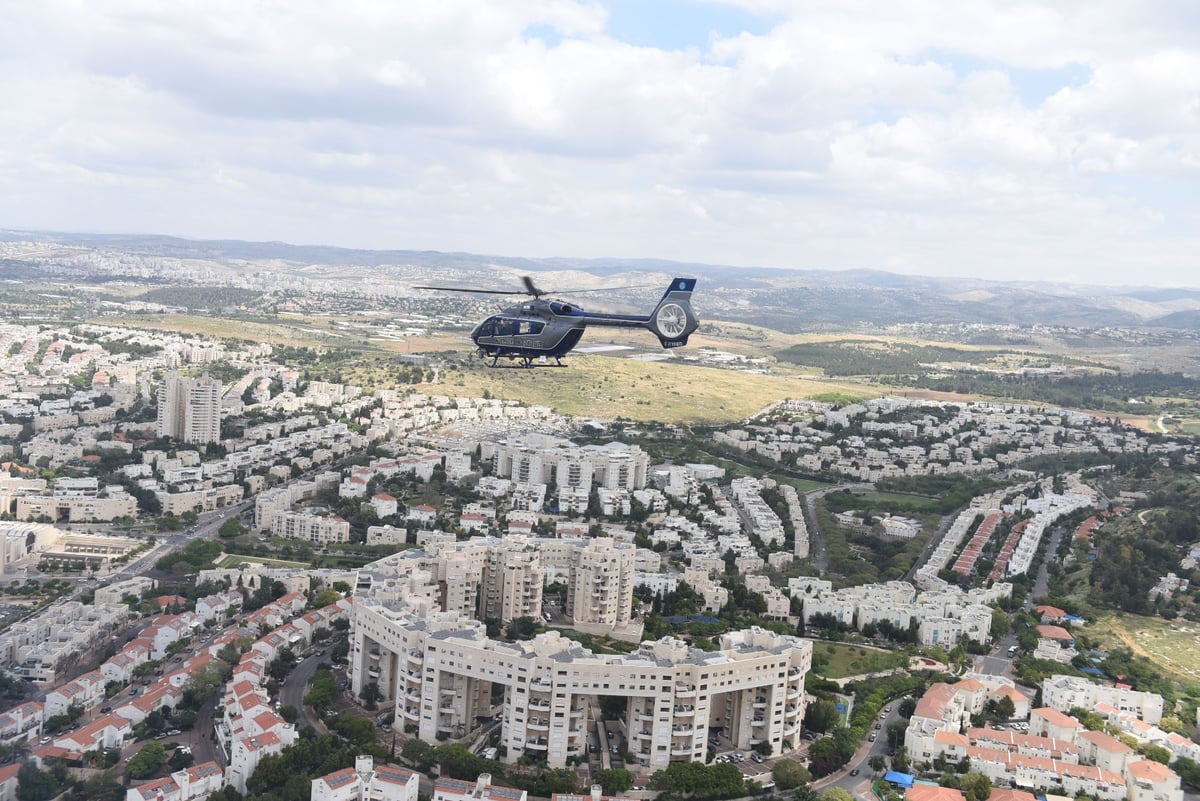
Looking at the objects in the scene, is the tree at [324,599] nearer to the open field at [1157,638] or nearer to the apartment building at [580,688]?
the apartment building at [580,688]

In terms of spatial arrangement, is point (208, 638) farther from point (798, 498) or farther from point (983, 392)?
point (983, 392)

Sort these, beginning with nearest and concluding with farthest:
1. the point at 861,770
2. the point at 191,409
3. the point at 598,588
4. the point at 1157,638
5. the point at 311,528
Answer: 1. the point at 861,770
2. the point at 598,588
3. the point at 1157,638
4. the point at 311,528
5. the point at 191,409

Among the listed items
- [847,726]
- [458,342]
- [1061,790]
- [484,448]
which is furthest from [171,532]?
[458,342]

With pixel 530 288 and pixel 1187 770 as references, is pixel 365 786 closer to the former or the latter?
pixel 530 288

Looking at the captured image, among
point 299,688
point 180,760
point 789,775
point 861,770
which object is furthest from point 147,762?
point 861,770

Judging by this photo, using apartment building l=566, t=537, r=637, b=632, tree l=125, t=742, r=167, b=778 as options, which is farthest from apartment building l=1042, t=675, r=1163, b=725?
tree l=125, t=742, r=167, b=778

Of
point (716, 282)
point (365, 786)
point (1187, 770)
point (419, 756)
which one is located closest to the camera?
point (365, 786)

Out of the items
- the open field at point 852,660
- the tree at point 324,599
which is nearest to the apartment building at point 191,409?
the tree at point 324,599

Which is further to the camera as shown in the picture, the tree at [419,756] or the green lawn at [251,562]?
the green lawn at [251,562]
